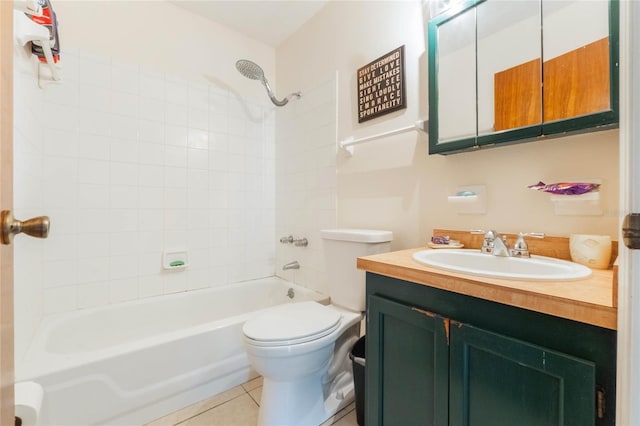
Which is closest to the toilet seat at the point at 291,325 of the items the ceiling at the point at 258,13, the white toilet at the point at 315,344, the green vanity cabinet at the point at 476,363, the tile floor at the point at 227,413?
the white toilet at the point at 315,344

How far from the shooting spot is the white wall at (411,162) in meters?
0.93

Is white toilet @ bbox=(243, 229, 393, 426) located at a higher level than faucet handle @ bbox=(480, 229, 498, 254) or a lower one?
lower

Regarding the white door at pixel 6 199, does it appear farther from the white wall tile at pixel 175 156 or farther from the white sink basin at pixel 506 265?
the white wall tile at pixel 175 156

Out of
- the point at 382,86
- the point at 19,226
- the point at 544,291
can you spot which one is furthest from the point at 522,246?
the point at 19,226

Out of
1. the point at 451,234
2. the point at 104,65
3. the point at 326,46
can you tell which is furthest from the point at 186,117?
the point at 451,234

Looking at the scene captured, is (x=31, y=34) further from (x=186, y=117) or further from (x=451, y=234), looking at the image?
(x=451, y=234)

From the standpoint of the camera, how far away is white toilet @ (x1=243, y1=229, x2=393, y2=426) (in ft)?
3.65

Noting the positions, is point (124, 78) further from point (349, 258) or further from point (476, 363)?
point (476, 363)

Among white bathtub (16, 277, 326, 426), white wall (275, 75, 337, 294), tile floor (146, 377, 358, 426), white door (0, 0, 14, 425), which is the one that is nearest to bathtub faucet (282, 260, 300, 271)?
white wall (275, 75, 337, 294)

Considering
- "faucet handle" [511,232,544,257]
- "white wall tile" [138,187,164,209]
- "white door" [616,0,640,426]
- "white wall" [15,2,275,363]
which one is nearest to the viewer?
"white door" [616,0,640,426]

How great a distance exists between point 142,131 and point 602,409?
226cm

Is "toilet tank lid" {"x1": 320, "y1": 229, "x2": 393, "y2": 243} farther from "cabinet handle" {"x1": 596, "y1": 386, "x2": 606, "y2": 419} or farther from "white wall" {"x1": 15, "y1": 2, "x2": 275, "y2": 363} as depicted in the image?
"white wall" {"x1": 15, "y1": 2, "x2": 275, "y2": 363}

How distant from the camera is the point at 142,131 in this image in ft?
5.78

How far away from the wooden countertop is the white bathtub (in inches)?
43.4
